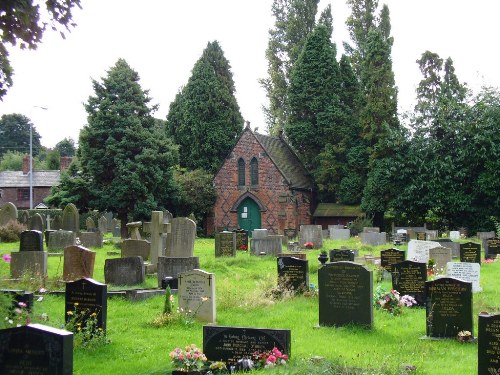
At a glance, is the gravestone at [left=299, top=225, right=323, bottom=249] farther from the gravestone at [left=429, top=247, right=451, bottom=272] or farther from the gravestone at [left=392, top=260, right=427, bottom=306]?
the gravestone at [left=392, top=260, right=427, bottom=306]

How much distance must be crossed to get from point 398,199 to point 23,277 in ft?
89.8

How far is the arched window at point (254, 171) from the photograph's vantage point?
44969 millimetres

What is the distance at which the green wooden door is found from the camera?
148ft

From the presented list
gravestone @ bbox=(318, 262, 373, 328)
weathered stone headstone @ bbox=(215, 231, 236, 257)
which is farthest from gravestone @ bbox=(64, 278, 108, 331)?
weathered stone headstone @ bbox=(215, 231, 236, 257)

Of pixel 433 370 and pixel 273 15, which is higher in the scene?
pixel 273 15

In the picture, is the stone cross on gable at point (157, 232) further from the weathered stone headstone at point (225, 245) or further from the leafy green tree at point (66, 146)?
the leafy green tree at point (66, 146)

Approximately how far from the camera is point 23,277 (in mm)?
15906

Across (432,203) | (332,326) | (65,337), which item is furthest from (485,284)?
(432,203)

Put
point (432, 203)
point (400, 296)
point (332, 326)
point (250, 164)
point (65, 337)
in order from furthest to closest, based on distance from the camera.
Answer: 1. point (250, 164)
2. point (432, 203)
3. point (400, 296)
4. point (332, 326)
5. point (65, 337)

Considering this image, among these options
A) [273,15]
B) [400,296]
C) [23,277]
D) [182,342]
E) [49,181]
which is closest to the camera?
[182,342]

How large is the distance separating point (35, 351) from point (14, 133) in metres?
106

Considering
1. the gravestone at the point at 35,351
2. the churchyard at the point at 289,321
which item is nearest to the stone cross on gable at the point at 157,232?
the churchyard at the point at 289,321

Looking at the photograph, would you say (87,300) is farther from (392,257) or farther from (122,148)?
(122,148)

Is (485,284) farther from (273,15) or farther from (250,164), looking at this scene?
(273,15)
